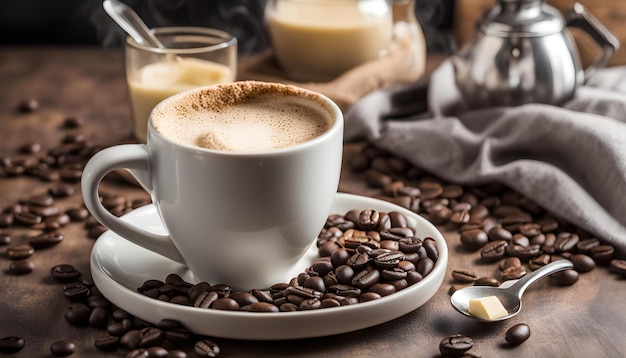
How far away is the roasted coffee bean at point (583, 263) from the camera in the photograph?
1.44 m

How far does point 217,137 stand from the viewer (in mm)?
1243

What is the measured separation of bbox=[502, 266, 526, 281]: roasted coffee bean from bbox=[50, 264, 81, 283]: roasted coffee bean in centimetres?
67

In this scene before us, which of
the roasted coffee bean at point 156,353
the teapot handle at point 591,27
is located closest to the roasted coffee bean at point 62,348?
the roasted coffee bean at point 156,353

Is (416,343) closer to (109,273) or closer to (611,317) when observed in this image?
(611,317)

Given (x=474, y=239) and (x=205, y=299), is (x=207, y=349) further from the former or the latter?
(x=474, y=239)

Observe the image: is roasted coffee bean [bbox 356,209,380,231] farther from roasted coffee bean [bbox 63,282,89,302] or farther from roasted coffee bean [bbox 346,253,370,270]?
roasted coffee bean [bbox 63,282,89,302]

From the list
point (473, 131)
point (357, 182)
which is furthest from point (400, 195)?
point (473, 131)

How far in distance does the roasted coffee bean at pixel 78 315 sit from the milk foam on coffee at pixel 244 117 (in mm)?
276

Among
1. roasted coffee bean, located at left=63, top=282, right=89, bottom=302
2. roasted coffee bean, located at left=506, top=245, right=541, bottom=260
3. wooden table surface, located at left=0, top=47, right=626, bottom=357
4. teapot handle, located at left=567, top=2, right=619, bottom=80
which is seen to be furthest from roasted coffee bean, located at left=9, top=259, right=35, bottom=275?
teapot handle, located at left=567, top=2, right=619, bottom=80

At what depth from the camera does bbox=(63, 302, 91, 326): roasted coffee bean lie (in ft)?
4.13

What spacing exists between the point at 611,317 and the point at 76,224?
0.93 meters

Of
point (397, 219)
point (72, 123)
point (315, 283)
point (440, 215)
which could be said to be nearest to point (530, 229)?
point (440, 215)

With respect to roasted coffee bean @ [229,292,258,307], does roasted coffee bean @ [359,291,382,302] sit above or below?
above

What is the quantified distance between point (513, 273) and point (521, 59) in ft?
2.13
